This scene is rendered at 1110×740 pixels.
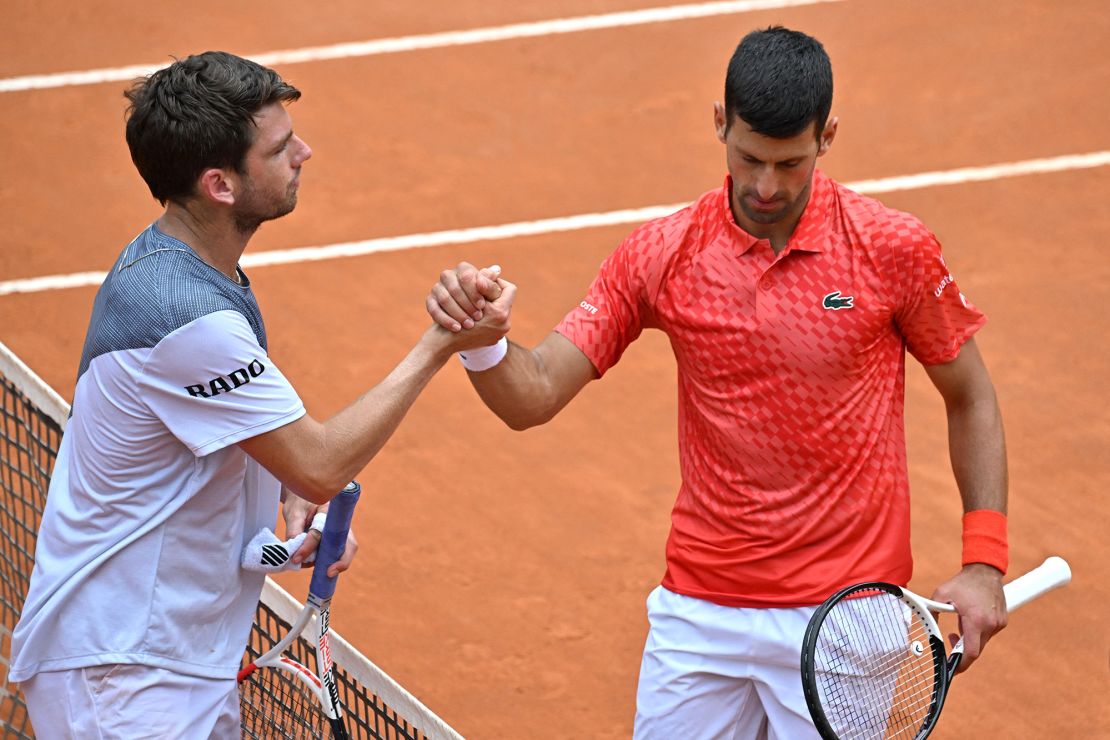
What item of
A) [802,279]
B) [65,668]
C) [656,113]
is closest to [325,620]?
[65,668]

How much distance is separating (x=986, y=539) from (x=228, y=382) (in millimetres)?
1948

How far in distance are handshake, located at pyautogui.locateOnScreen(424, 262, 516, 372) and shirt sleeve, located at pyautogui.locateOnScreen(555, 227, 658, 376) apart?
225 millimetres

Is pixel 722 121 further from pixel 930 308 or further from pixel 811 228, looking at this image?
pixel 930 308

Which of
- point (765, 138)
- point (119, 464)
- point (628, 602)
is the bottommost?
point (628, 602)

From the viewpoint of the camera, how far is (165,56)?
1148 centimetres

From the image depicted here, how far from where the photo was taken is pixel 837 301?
4.02 meters

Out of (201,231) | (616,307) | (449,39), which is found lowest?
(449,39)

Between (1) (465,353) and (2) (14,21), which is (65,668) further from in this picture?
(2) (14,21)

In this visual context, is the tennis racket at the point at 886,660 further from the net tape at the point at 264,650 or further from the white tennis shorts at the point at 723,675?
the net tape at the point at 264,650

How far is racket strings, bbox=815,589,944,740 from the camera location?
3.89m

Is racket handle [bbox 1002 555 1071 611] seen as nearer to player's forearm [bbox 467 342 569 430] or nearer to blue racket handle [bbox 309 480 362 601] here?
player's forearm [bbox 467 342 569 430]

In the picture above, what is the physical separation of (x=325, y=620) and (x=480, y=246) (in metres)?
5.16

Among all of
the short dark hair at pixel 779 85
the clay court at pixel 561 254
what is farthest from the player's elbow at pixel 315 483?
the clay court at pixel 561 254

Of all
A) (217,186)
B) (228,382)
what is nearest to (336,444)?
(228,382)
